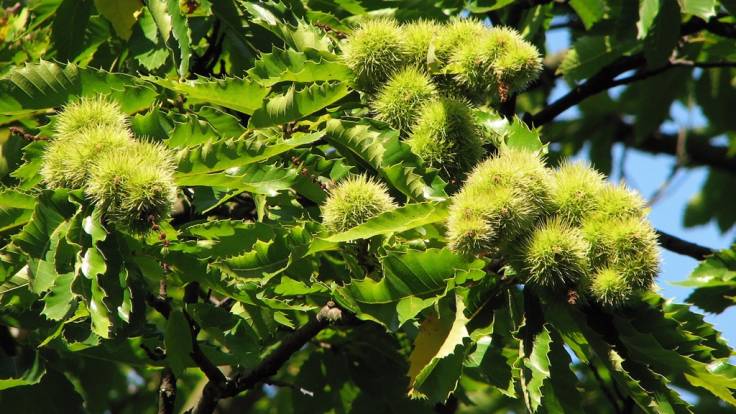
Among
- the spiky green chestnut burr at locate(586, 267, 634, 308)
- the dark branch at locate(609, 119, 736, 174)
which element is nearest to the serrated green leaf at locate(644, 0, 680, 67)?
the spiky green chestnut burr at locate(586, 267, 634, 308)

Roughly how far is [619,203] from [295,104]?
2.74ft

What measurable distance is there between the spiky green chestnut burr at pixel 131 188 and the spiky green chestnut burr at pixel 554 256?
81 cm

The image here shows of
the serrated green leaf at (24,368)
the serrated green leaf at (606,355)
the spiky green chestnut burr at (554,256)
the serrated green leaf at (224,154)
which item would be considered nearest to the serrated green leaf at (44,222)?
the serrated green leaf at (224,154)

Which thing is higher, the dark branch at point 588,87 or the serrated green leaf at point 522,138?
the serrated green leaf at point 522,138

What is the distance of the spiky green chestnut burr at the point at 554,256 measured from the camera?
225cm

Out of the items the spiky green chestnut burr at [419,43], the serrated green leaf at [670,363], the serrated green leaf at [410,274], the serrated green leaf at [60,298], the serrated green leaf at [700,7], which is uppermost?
the spiky green chestnut burr at [419,43]

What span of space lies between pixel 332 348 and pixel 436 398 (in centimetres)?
155

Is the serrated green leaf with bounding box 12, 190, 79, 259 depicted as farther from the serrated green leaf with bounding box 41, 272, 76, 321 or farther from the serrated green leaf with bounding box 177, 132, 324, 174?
the serrated green leaf with bounding box 177, 132, 324, 174

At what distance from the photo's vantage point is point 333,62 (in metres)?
2.68

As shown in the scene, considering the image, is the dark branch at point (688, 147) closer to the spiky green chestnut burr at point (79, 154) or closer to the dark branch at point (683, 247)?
the dark branch at point (683, 247)

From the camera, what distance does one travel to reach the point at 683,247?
390 cm

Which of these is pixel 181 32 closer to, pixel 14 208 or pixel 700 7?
pixel 14 208

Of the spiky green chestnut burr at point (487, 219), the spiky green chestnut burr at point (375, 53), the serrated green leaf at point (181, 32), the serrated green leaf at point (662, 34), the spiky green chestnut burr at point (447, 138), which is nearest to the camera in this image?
the spiky green chestnut burr at point (487, 219)

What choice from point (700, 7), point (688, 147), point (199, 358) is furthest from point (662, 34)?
point (688, 147)
